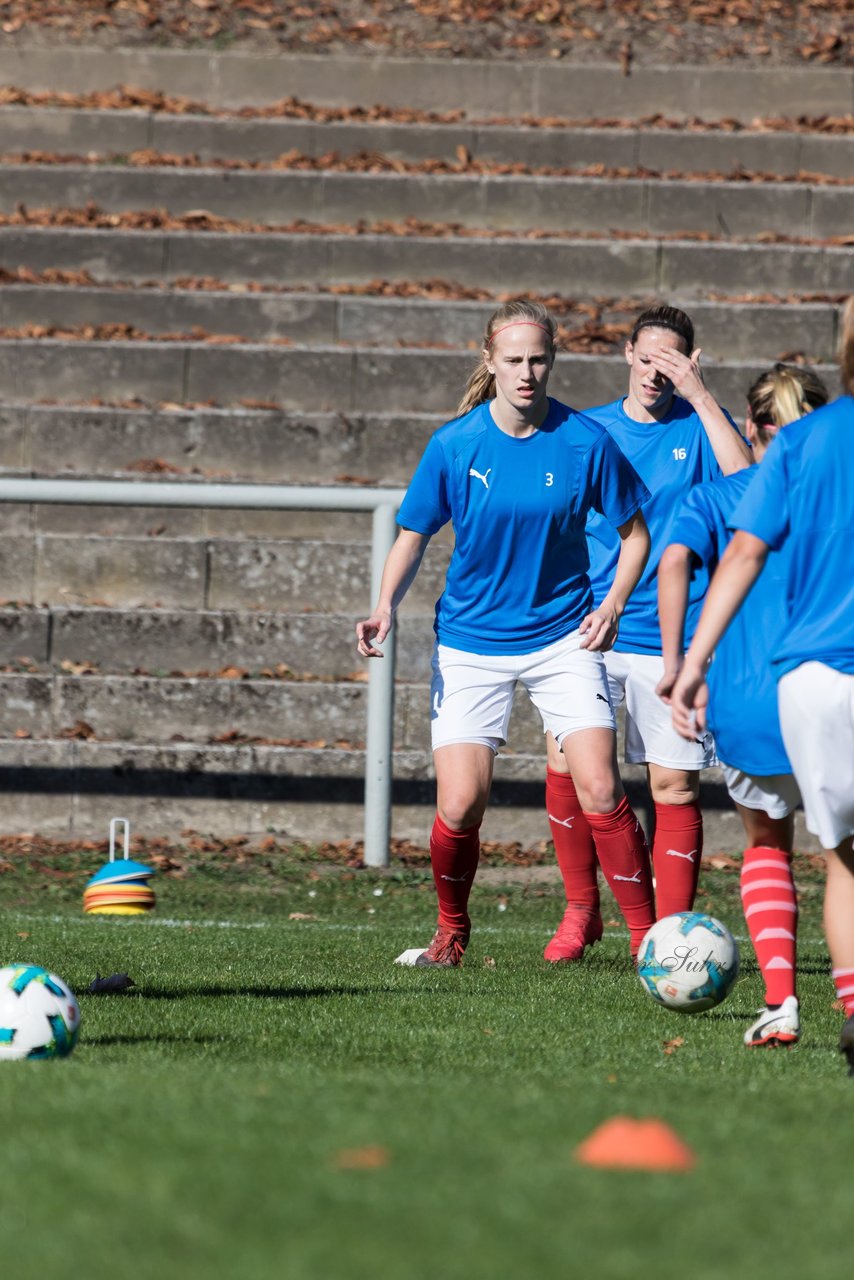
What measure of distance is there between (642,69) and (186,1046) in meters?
12.1

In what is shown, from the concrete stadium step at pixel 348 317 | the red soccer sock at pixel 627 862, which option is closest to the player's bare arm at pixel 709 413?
the red soccer sock at pixel 627 862

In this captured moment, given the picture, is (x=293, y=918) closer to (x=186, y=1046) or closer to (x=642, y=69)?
(x=186, y=1046)

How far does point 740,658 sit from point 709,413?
1702 mm

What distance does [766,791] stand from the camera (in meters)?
5.20

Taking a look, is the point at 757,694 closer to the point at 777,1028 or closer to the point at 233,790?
the point at 777,1028

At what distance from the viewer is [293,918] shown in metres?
8.93

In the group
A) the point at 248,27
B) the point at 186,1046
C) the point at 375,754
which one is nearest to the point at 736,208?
the point at 248,27

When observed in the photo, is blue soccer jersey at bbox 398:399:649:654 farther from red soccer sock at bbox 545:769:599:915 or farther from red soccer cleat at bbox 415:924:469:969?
red soccer cleat at bbox 415:924:469:969

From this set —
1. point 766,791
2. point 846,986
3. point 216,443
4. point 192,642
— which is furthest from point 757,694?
point 216,443

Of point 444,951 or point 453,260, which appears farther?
point 453,260

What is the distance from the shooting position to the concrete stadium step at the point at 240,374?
1274 cm

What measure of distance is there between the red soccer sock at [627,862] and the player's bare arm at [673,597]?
2006 mm

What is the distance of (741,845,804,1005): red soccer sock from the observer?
5.28m

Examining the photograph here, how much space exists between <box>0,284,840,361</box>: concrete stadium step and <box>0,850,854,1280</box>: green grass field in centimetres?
680
